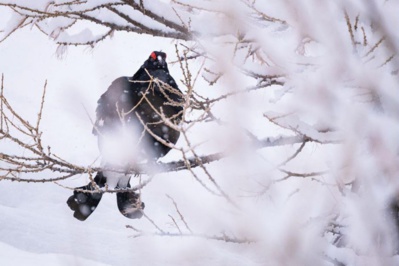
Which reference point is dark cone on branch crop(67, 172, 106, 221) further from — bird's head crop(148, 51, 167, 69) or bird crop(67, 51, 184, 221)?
bird's head crop(148, 51, 167, 69)

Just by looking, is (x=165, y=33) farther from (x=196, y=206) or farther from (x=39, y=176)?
(x=39, y=176)

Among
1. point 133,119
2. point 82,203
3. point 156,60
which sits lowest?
point 82,203

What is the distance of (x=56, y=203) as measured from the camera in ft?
33.7

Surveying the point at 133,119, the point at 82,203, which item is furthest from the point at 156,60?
the point at 82,203

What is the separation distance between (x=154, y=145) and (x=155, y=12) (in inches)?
72.8

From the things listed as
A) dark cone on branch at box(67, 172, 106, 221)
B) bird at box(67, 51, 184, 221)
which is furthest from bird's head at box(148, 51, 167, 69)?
dark cone on branch at box(67, 172, 106, 221)

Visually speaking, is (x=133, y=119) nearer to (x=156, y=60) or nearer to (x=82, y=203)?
(x=156, y=60)

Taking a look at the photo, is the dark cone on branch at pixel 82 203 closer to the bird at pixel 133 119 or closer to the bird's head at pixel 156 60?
the bird at pixel 133 119

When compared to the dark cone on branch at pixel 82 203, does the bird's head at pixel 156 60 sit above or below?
above

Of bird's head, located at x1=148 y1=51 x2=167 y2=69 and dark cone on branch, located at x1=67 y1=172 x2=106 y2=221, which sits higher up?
bird's head, located at x1=148 y1=51 x2=167 y2=69

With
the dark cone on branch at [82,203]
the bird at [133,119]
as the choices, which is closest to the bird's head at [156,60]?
the bird at [133,119]

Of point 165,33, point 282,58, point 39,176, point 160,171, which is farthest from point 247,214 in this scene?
point 39,176

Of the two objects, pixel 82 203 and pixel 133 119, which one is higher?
pixel 133 119

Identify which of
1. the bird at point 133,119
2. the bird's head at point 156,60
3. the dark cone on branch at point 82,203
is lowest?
the dark cone on branch at point 82,203
